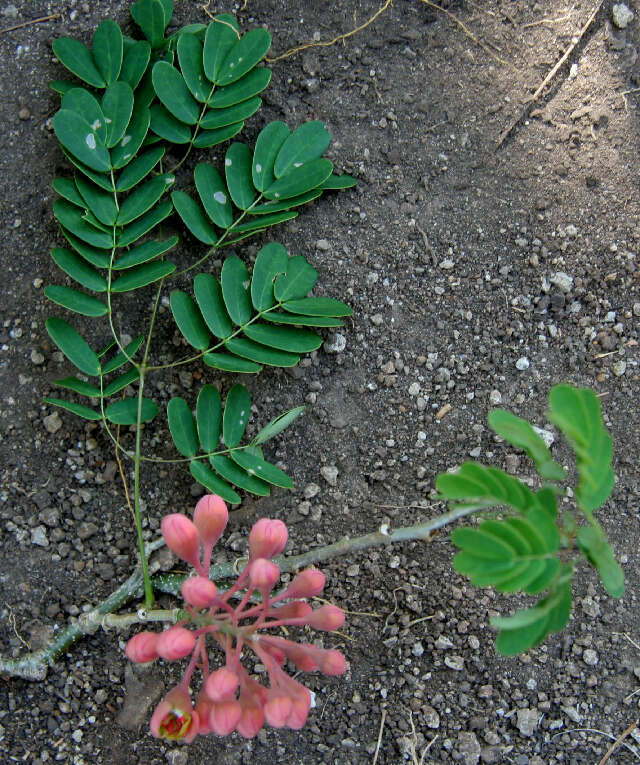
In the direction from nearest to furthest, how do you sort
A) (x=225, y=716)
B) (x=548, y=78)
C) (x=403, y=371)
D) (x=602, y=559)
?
(x=602, y=559) < (x=225, y=716) < (x=403, y=371) < (x=548, y=78)

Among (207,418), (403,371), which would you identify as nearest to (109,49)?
(207,418)

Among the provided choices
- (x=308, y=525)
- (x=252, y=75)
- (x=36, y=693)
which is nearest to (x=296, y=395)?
(x=308, y=525)

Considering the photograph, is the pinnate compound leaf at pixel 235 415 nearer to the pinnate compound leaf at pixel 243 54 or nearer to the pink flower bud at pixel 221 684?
the pink flower bud at pixel 221 684

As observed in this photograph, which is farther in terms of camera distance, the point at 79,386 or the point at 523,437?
the point at 79,386

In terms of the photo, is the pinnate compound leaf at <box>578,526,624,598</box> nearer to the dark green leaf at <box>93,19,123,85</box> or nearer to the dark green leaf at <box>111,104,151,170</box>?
the dark green leaf at <box>111,104,151,170</box>

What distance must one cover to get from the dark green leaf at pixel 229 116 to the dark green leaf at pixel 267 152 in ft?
0.21

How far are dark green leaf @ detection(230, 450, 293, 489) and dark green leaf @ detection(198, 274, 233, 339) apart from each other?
33 cm

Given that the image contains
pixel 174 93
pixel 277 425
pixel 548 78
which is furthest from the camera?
pixel 548 78

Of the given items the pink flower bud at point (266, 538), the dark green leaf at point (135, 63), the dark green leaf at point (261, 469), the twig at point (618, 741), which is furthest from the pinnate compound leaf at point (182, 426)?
the twig at point (618, 741)

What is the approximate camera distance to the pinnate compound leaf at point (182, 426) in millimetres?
2088

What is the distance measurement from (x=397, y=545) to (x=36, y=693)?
42.9 inches

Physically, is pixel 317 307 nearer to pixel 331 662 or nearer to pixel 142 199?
pixel 142 199

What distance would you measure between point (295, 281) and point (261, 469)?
52cm

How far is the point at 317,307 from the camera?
6.93 ft
